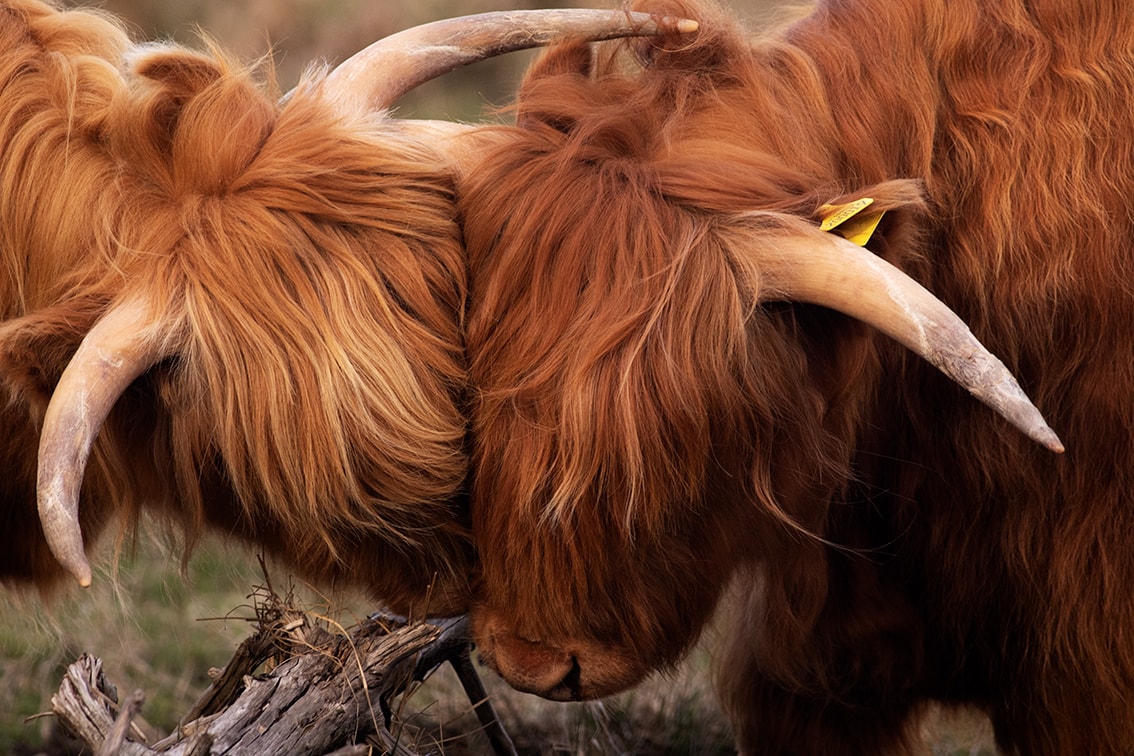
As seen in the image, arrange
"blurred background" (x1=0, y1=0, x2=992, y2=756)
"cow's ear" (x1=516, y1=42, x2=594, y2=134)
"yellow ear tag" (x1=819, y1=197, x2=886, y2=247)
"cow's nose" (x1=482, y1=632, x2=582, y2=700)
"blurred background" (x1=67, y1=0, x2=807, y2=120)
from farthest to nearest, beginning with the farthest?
"blurred background" (x1=67, y1=0, x2=807, y2=120) → "blurred background" (x1=0, y1=0, x2=992, y2=756) → "cow's ear" (x1=516, y1=42, x2=594, y2=134) → "cow's nose" (x1=482, y1=632, x2=582, y2=700) → "yellow ear tag" (x1=819, y1=197, x2=886, y2=247)

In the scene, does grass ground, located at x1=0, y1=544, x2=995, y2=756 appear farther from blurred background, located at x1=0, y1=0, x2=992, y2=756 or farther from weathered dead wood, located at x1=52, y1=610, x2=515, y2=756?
weathered dead wood, located at x1=52, y1=610, x2=515, y2=756

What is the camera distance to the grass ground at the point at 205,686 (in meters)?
4.18

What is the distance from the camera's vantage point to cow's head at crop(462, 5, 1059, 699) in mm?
2529

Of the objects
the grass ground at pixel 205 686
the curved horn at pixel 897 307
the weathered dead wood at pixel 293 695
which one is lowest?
the grass ground at pixel 205 686

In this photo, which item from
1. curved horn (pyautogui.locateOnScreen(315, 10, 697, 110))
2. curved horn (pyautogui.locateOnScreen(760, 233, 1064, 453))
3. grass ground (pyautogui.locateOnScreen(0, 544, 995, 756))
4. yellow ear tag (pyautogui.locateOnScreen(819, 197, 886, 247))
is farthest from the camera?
grass ground (pyautogui.locateOnScreen(0, 544, 995, 756))

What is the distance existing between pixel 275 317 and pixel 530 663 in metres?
0.86

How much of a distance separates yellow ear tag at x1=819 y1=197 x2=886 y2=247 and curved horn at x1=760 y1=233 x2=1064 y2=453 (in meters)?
0.03

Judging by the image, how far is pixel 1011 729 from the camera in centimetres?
336

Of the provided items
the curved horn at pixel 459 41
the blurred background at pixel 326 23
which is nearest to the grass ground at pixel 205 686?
the curved horn at pixel 459 41

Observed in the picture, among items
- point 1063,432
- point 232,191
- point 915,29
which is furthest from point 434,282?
point 1063,432

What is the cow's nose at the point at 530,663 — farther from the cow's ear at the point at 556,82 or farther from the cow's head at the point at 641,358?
the cow's ear at the point at 556,82

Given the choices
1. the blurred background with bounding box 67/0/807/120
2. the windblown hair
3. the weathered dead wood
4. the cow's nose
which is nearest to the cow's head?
the cow's nose

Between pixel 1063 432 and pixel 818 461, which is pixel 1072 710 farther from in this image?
pixel 818 461

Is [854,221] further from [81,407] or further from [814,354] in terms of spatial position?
[81,407]
